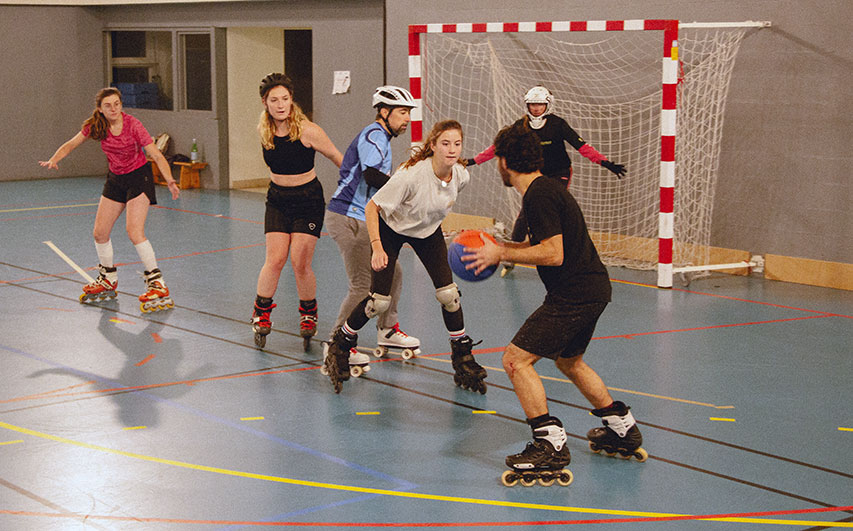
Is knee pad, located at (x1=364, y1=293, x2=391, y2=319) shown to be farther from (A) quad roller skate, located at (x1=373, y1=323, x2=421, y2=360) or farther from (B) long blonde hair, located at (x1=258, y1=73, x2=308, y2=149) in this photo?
(B) long blonde hair, located at (x1=258, y1=73, x2=308, y2=149)

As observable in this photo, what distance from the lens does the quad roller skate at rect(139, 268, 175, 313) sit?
366 inches

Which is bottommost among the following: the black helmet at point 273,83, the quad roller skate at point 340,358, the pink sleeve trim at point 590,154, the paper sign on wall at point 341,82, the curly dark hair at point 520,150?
the quad roller skate at point 340,358

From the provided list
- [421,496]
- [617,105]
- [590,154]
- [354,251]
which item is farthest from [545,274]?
[617,105]

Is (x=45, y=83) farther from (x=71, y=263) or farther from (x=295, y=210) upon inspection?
(x=295, y=210)

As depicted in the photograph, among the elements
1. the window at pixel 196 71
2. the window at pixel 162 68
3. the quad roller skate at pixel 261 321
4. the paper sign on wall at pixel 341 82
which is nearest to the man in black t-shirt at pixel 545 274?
the quad roller skate at pixel 261 321


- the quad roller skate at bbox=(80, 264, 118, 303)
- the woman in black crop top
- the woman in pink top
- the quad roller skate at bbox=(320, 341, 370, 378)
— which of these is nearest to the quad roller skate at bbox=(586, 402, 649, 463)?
the quad roller skate at bbox=(320, 341, 370, 378)

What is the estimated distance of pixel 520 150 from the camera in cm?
528

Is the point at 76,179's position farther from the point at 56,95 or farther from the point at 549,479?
the point at 549,479

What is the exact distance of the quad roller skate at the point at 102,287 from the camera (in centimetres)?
970

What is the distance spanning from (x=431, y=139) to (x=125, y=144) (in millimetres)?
3986

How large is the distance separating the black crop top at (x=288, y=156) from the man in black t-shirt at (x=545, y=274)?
8.64 feet

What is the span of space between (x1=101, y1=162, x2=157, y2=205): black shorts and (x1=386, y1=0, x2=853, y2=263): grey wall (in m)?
6.43

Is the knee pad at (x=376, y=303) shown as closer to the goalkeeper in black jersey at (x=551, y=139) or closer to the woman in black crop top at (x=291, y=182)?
the woman in black crop top at (x=291, y=182)

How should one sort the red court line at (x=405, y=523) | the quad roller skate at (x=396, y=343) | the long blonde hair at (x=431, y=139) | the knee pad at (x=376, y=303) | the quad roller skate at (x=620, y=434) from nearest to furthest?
1. the red court line at (x=405, y=523)
2. the quad roller skate at (x=620, y=434)
3. the long blonde hair at (x=431, y=139)
4. the knee pad at (x=376, y=303)
5. the quad roller skate at (x=396, y=343)
